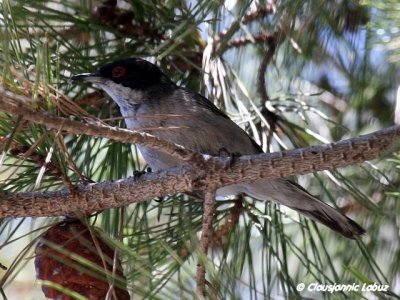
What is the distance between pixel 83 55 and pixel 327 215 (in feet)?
5.21

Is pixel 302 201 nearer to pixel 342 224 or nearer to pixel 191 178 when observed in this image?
pixel 342 224

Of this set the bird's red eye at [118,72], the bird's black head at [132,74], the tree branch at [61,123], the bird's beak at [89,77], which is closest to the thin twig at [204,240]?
the tree branch at [61,123]

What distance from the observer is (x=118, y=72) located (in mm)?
3885

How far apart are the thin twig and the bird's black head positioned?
4.51 feet

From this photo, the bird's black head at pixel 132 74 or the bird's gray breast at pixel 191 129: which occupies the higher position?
the bird's black head at pixel 132 74

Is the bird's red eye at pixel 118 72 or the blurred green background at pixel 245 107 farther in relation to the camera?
the bird's red eye at pixel 118 72

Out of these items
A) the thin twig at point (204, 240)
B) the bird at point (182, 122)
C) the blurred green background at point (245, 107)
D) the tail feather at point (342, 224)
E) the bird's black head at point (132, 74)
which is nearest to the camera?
the thin twig at point (204, 240)

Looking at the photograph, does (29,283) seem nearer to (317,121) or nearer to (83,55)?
(83,55)

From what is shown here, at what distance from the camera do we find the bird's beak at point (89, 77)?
341 centimetres

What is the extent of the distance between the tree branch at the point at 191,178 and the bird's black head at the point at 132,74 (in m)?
1.11

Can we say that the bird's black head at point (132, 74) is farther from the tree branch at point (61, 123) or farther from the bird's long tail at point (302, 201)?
the tree branch at point (61, 123)

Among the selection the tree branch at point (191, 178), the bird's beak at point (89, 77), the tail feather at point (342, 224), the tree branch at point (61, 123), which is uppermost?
the bird's beak at point (89, 77)

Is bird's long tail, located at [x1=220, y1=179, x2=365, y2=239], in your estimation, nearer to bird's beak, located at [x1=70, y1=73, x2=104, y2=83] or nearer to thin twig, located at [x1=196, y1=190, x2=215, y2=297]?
bird's beak, located at [x1=70, y1=73, x2=104, y2=83]

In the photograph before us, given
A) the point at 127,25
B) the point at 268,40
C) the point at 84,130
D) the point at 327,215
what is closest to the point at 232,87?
the point at 268,40
